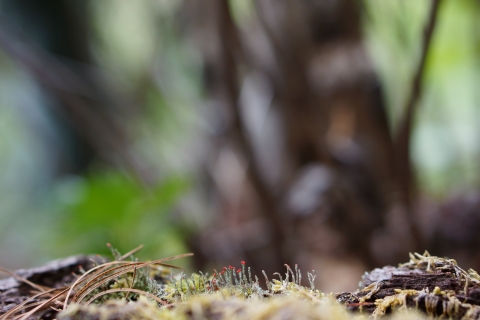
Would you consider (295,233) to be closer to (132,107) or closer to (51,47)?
(132,107)

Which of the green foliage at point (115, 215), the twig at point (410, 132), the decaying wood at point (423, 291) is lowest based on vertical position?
the decaying wood at point (423, 291)

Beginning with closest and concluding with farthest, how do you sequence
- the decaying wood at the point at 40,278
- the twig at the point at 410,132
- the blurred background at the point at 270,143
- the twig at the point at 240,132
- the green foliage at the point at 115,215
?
Result: the decaying wood at the point at 40,278 < the twig at the point at 410,132 < the twig at the point at 240,132 < the blurred background at the point at 270,143 < the green foliage at the point at 115,215

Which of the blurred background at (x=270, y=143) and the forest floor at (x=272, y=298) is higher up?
the blurred background at (x=270, y=143)

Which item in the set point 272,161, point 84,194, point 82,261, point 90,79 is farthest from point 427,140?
point 82,261

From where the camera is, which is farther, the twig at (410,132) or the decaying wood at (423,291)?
the twig at (410,132)

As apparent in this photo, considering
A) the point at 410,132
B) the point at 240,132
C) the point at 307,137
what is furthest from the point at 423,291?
the point at 307,137

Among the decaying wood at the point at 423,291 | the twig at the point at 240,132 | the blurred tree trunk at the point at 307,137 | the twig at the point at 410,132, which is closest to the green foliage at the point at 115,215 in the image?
the blurred tree trunk at the point at 307,137

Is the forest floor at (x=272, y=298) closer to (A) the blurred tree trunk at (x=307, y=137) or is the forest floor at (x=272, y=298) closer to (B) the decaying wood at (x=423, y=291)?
(B) the decaying wood at (x=423, y=291)
